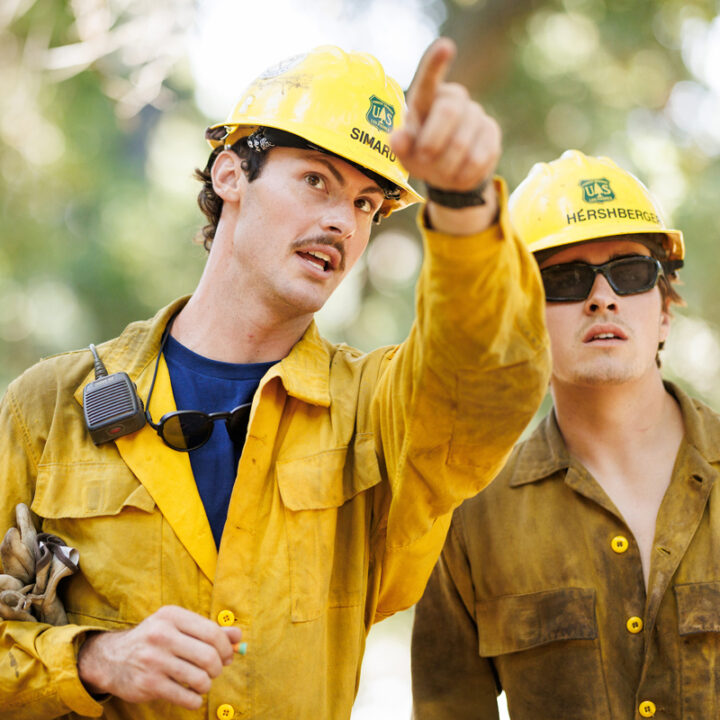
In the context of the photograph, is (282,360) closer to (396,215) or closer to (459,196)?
(459,196)

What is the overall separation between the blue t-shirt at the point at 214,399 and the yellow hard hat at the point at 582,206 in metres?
0.90

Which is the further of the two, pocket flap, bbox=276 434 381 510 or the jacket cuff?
pocket flap, bbox=276 434 381 510

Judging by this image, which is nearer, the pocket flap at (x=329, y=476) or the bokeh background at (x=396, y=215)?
the pocket flap at (x=329, y=476)

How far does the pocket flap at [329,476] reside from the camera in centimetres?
198

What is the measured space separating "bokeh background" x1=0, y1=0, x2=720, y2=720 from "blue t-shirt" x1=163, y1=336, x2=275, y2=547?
3.45 metres

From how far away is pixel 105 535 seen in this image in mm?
1970

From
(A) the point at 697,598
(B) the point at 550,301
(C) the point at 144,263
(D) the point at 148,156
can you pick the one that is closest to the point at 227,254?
(B) the point at 550,301

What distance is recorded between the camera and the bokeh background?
5441 millimetres

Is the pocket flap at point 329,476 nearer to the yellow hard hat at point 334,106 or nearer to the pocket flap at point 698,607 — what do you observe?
the yellow hard hat at point 334,106

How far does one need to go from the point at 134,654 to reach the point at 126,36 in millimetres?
3571

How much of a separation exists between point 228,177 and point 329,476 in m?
0.85

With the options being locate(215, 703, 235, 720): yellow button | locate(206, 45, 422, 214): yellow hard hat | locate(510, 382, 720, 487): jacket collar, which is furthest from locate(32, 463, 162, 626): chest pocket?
locate(510, 382, 720, 487): jacket collar

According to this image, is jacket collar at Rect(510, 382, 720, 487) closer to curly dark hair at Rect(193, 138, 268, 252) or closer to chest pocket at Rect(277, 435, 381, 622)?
chest pocket at Rect(277, 435, 381, 622)

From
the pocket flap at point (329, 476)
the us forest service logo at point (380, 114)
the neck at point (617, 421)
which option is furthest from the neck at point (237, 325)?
the neck at point (617, 421)
